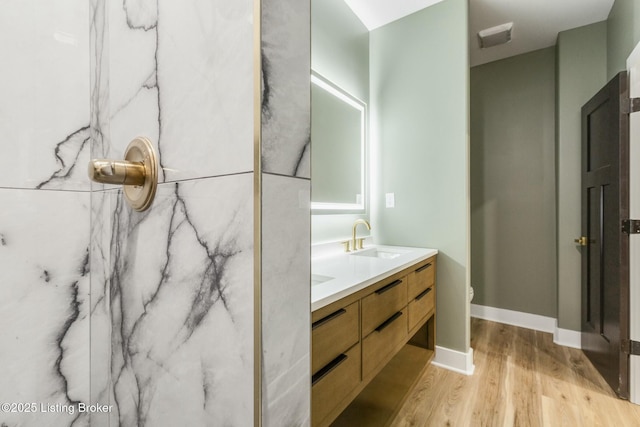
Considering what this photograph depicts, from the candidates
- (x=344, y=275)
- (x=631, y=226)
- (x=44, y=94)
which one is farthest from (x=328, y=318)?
(x=631, y=226)

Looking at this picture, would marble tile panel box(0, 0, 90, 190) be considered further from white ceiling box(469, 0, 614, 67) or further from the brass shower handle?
white ceiling box(469, 0, 614, 67)

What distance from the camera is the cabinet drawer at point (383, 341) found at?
4.00 ft

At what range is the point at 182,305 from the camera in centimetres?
48

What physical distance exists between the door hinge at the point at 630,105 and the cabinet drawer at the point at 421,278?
151 cm

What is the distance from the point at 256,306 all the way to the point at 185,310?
0.55 ft

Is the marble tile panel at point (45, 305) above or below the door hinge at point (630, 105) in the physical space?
below

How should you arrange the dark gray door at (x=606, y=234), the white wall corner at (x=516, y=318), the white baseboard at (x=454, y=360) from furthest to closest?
the white wall corner at (x=516, y=318)
the white baseboard at (x=454, y=360)
the dark gray door at (x=606, y=234)

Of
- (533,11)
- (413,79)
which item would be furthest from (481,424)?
(533,11)

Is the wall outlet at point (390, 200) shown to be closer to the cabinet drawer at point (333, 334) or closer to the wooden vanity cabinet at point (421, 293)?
the wooden vanity cabinet at point (421, 293)

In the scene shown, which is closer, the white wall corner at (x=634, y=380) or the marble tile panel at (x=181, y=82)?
the marble tile panel at (x=181, y=82)

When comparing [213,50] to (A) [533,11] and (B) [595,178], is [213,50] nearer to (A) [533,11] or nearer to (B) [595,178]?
(B) [595,178]

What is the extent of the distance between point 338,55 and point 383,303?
1772 millimetres

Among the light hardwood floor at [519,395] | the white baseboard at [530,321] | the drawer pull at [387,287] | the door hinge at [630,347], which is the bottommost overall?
the light hardwood floor at [519,395]

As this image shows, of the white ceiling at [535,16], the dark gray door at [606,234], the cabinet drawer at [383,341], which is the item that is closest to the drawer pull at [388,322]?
the cabinet drawer at [383,341]
